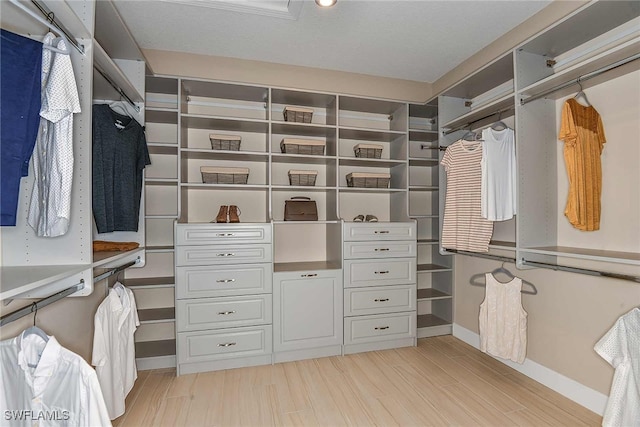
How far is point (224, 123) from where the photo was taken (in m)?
2.77

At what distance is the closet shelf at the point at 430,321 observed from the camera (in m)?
3.20

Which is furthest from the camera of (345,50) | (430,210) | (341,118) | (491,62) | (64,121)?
(430,210)

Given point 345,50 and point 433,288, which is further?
point 433,288

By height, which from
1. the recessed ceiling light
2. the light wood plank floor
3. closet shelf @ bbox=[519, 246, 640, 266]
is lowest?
the light wood plank floor

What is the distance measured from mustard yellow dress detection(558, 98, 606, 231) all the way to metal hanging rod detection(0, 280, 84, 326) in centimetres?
277

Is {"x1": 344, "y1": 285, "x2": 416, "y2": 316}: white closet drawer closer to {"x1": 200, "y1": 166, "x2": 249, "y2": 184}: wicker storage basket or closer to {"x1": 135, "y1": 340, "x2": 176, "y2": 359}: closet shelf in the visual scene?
{"x1": 200, "y1": 166, "x2": 249, "y2": 184}: wicker storage basket

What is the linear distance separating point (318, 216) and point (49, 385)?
7.74ft

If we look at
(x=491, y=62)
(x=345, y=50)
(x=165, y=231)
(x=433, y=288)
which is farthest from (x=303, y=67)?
(x=433, y=288)

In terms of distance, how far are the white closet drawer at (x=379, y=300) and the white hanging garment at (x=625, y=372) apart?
150 centimetres

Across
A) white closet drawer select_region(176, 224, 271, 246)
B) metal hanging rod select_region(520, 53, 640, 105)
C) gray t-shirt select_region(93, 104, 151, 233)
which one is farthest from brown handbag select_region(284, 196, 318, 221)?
metal hanging rod select_region(520, 53, 640, 105)

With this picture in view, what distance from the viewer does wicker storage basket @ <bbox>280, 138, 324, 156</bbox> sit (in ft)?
9.22

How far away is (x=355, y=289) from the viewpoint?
2.80m

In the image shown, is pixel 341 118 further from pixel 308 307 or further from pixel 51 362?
pixel 51 362

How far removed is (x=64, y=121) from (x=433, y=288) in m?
3.47
